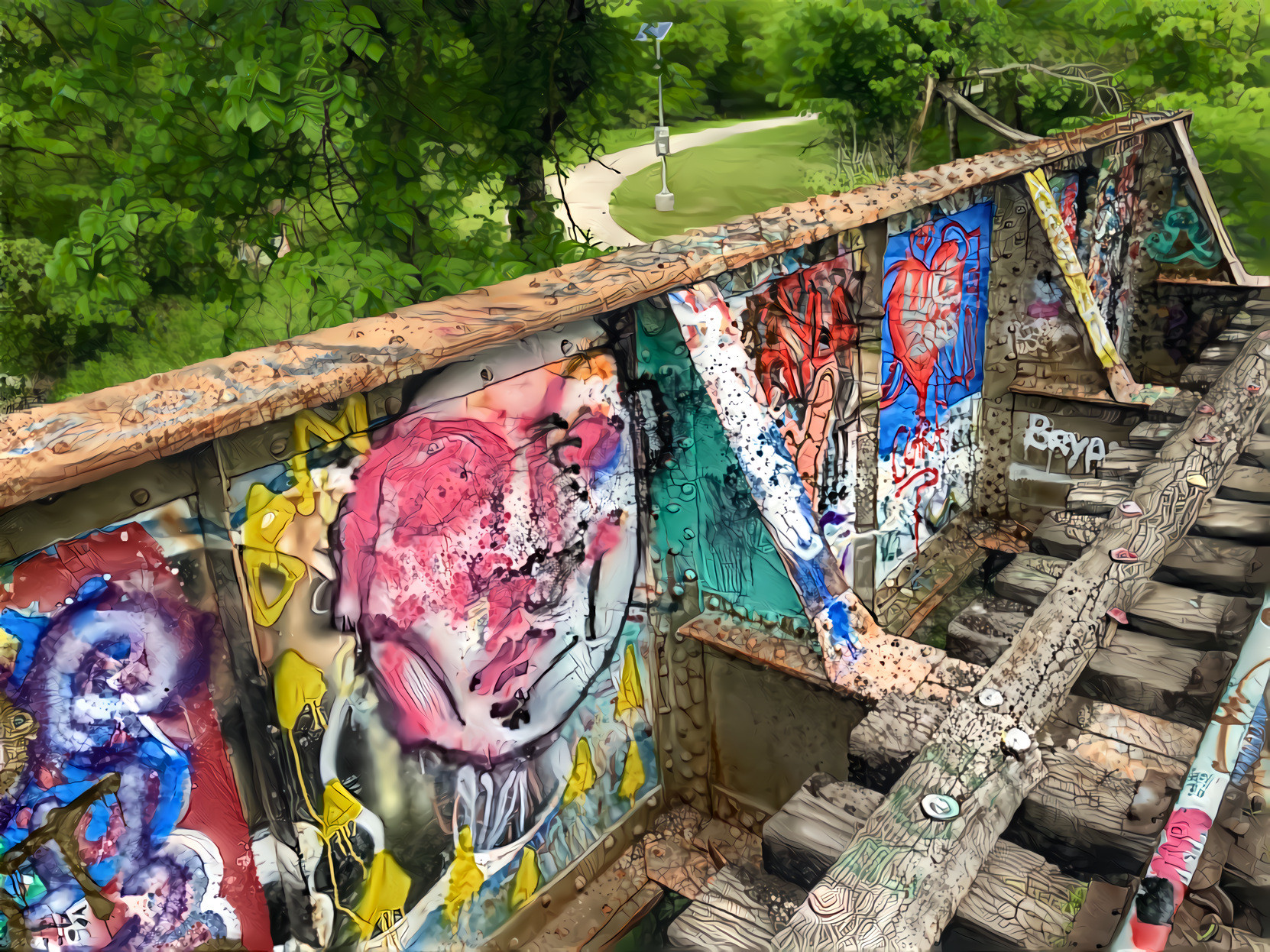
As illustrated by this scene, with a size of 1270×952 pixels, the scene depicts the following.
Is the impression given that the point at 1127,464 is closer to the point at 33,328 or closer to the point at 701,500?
the point at 701,500

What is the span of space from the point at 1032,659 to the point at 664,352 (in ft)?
5.62

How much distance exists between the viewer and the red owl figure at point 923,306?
4629 mm

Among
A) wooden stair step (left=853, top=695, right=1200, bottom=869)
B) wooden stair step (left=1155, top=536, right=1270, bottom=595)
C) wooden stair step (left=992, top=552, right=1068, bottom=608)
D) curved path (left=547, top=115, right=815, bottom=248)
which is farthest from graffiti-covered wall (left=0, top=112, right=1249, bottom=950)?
curved path (left=547, top=115, right=815, bottom=248)

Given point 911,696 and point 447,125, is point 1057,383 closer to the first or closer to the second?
point 911,696

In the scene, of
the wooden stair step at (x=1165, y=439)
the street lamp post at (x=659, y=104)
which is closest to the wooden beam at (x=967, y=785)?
the wooden stair step at (x=1165, y=439)

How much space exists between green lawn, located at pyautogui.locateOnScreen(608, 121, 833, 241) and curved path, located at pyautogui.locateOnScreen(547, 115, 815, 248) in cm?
37

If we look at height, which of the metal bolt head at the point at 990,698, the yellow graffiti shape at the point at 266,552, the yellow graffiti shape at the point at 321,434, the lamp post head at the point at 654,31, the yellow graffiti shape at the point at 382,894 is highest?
the lamp post head at the point at 654,31

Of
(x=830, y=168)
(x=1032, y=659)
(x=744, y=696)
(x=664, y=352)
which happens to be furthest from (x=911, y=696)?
(x=830, y=168)

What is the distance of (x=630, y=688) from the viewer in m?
3.62

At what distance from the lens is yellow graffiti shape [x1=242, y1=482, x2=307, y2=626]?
2.16m

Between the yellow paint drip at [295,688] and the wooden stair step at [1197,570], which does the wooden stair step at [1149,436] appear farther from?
the yellow paint drip at [295,688]

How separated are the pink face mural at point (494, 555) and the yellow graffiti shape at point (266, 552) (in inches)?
6.3

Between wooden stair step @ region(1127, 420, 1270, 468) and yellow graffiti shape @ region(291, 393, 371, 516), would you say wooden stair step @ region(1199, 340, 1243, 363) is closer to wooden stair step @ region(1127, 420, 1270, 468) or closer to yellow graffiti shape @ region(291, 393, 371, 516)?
wooden stair step @ region(1127, 420, 1270, 468)

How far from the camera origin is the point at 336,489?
7.68 feet
